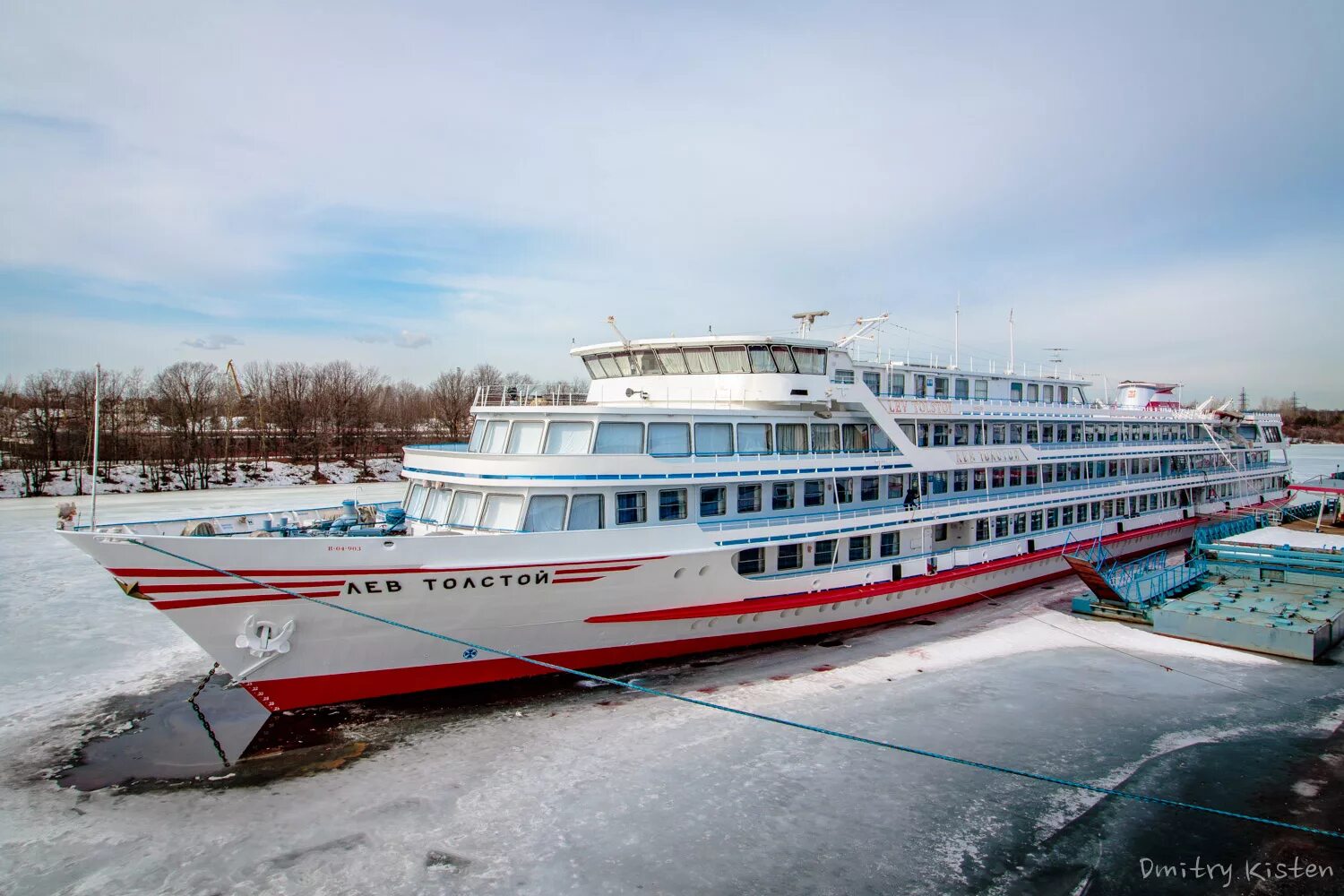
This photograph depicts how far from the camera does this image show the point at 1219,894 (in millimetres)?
7875

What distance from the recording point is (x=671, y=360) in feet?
57.3

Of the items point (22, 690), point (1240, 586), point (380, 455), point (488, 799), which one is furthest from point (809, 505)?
point (380, 455)

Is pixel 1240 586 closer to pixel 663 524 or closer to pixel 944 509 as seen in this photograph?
pixel 944 509

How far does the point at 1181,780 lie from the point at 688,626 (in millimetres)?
8729

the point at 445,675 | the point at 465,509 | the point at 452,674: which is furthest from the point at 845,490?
the point at 445,675

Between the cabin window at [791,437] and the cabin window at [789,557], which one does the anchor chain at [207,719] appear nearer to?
the cabin window at [789,557]

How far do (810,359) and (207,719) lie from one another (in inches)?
595

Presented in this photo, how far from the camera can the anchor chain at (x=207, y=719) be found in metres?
11.4

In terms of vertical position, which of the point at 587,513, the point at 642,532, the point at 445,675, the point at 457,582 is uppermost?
the point at 587,513

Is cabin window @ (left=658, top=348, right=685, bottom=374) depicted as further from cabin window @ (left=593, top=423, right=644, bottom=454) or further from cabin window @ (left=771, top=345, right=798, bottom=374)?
→ cabin window @ (left=593, top=423, right=644, bottom=454)

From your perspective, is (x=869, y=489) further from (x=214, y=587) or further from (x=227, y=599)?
(x=214, y=587)

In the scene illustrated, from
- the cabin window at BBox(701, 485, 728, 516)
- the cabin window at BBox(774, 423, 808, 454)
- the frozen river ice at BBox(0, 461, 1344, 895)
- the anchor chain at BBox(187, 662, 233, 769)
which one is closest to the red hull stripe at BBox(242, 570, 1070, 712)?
the frozen river ice at BBox(0, 461, 1344, 895)

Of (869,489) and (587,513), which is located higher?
(869,489)

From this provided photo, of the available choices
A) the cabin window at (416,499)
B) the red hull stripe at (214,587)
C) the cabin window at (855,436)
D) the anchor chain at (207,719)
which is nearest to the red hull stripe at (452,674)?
the anchor chain at (207,719)
